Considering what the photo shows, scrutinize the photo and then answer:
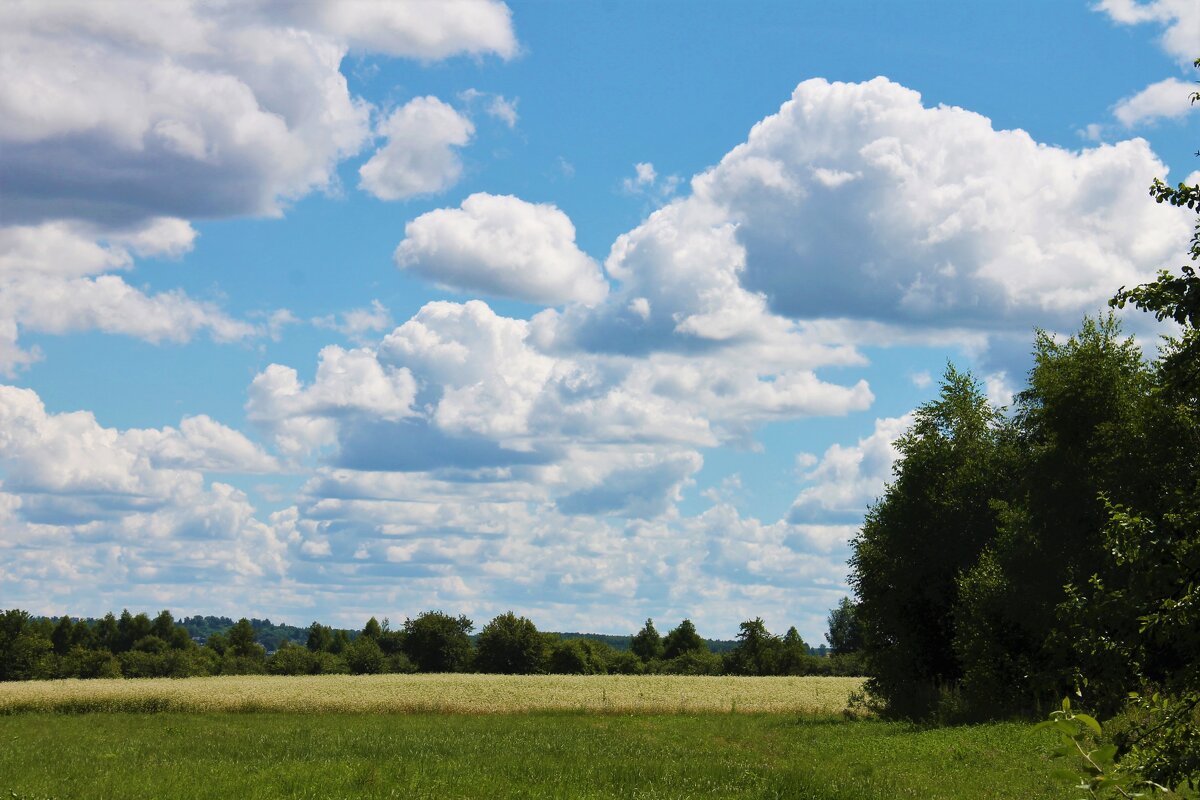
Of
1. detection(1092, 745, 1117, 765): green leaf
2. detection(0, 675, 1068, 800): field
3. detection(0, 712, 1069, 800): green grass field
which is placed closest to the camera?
detection(1092, 745, 1117, 765): green leaf

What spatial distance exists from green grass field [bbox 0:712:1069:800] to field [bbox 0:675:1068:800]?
8cm

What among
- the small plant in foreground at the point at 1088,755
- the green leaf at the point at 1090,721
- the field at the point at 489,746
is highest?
the green leaf at the point at 1090,721

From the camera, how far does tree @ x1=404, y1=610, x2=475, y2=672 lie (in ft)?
391

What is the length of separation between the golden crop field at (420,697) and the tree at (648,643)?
73554mm

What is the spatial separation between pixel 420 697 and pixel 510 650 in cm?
5654

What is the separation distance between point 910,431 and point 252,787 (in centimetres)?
4171

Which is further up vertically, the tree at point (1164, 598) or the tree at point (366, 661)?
the tree at point (1164, 598)

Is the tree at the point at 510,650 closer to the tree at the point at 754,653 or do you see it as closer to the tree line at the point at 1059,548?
the tree at the point at 754,653

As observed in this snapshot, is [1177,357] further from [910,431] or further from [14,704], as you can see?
[14,704]

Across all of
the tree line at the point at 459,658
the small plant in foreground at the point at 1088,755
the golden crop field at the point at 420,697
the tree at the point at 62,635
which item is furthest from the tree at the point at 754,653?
the small plant in foreground at the point at 1088,755

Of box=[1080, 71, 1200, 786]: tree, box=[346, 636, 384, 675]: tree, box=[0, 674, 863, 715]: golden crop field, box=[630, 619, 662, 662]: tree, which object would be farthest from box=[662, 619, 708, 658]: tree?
box=[1080, 71, 1200, 786]: tree

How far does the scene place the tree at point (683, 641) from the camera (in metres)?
142

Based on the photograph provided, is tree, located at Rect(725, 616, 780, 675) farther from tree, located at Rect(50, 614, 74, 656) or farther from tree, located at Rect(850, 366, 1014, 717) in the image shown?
tree, located at Rect(50, 614, 74, 656)

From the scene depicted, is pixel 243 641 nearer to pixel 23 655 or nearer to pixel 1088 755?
pixel 23 655
